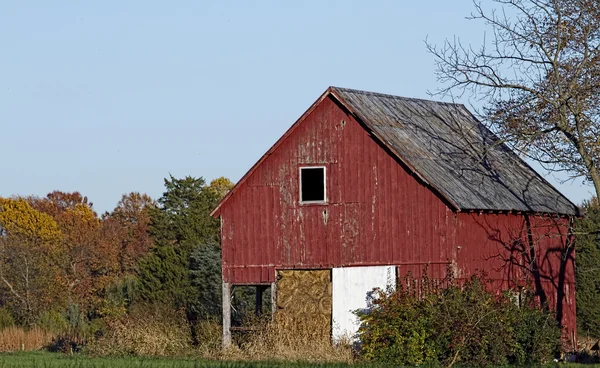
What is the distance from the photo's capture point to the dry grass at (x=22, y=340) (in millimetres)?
44156

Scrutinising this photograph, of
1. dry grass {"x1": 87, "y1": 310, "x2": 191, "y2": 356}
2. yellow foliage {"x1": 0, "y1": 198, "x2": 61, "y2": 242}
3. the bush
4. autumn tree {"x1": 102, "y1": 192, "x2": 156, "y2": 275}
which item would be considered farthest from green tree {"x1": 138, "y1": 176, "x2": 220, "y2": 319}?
the bush

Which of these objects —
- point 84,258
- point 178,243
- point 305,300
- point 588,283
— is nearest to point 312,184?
point 305,300

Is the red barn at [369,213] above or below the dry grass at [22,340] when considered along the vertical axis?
above

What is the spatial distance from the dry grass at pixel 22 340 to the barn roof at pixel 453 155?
1724 cm

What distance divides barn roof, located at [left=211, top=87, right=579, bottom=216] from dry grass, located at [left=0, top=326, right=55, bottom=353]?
43.8 ft

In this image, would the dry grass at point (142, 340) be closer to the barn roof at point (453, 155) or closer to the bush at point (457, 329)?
the bush at point (457, 329)

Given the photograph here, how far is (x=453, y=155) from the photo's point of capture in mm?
34844

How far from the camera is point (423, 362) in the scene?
94.8 feet

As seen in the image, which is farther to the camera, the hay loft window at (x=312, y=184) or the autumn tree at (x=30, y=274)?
the autumn tree at (x=30, y=274)

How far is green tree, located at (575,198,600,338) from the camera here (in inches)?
1892

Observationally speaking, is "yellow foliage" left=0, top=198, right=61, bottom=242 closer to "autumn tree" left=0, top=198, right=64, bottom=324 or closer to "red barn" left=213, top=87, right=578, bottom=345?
"autumn tree" left=0, top=198, right=64, bottom=324

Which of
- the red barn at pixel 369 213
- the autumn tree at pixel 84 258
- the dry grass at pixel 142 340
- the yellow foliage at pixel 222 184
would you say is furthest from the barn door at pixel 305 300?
the yellow foliage at pixel 222 184

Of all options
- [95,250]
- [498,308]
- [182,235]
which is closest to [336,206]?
[498,308]

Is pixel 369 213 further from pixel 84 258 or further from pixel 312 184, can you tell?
pixel 84 258
